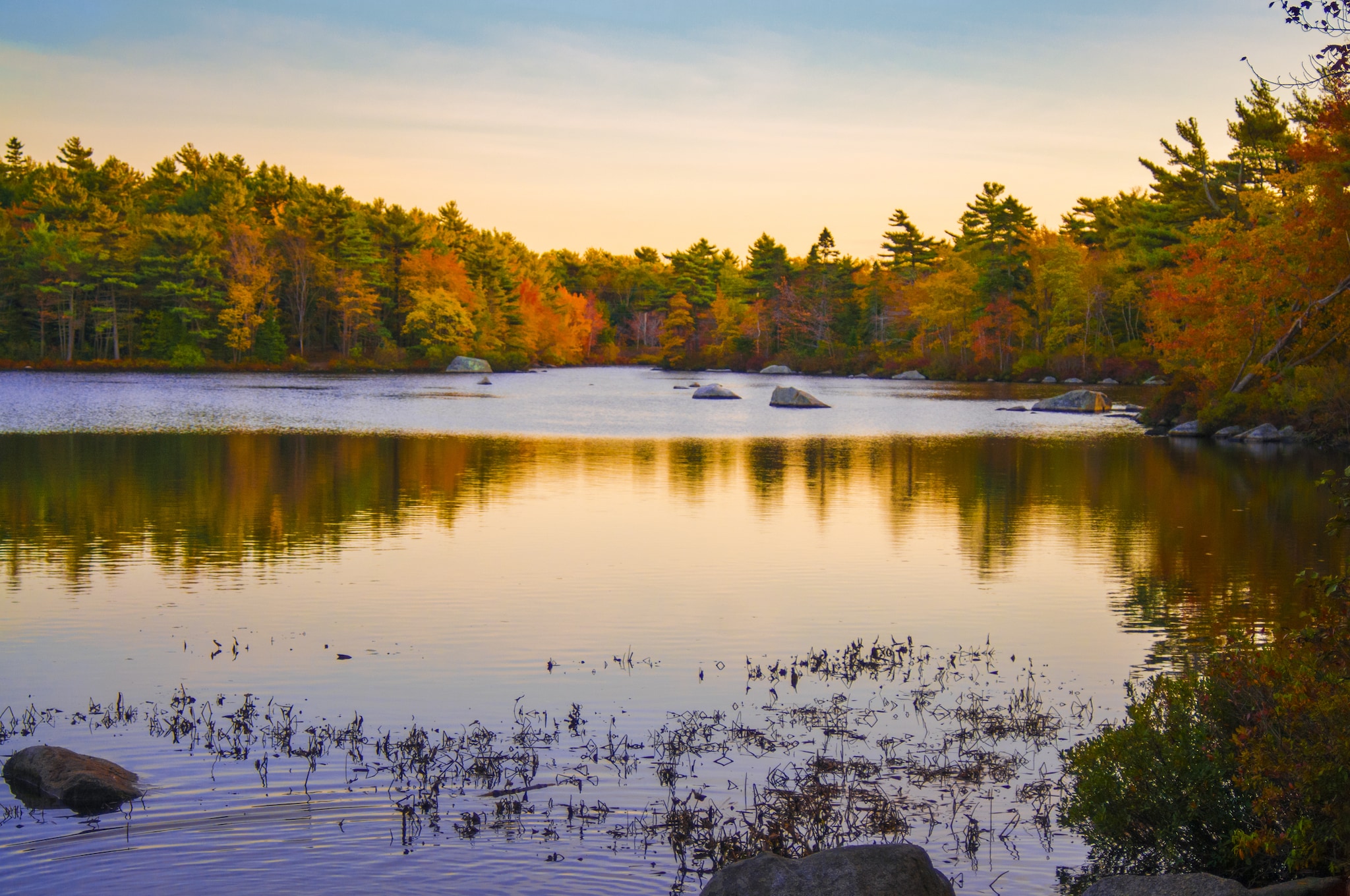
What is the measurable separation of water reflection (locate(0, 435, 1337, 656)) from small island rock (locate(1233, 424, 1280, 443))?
252cm

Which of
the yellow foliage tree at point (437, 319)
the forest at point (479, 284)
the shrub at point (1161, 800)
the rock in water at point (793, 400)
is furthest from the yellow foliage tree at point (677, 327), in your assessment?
the shrub at point (1161, 800)

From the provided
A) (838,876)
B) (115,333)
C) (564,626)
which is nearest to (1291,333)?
(564,626)

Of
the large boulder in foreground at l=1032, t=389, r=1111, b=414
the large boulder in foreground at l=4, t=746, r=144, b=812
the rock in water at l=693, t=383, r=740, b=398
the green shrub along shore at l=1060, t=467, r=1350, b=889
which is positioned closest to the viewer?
the green shrub along shore at l=1060, t=467, r=1350, b=889

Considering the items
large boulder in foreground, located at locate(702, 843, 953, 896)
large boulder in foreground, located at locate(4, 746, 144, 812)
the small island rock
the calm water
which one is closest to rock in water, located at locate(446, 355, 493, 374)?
the calm water

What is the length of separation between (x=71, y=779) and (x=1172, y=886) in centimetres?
578

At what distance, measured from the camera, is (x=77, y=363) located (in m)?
75.4

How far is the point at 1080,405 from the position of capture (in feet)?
166

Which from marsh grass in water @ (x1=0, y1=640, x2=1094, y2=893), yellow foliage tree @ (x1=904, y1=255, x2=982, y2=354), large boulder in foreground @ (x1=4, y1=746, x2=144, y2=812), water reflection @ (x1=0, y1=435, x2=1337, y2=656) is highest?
yellow foliage tree @ (x1=904, y1=255, x2=982, y2=354)

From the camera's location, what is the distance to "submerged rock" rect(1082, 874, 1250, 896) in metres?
4.66

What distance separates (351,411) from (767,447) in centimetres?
1857

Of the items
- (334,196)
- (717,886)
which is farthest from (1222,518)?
(334,196)

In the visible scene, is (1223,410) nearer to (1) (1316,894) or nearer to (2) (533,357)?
(1) (1316,894)

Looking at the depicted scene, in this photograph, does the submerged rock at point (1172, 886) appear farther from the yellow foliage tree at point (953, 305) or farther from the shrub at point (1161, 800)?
the yellow foliage tree at point (953, 305)

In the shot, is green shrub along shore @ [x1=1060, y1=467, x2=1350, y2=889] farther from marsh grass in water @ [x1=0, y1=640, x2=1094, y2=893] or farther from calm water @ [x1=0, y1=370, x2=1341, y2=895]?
marsh grass in water @ [x1=0, y1=640, x2=1094, y2=893]
